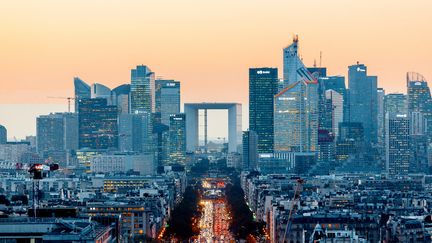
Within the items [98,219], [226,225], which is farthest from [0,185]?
[98,219]

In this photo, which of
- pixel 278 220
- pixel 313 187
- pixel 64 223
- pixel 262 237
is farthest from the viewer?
pixel 313 187

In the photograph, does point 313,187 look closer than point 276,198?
No

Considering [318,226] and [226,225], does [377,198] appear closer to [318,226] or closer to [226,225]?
[226,225]

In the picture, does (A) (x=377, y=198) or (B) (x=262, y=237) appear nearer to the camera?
(B) (x=262, y=237)

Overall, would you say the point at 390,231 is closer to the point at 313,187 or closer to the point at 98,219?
the point at 98,219

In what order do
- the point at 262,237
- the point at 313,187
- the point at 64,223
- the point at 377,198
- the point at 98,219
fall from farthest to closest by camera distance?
1. the point at 313,187
2. the point at 377,198
3. the point at 262,237
4. the point at 98,219
5. the point at 64,223

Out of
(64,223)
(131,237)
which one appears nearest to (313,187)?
(131,237)

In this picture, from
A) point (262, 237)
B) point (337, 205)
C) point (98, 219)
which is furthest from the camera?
point (337, 205)

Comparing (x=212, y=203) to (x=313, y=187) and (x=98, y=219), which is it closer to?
(x=313, y=187)

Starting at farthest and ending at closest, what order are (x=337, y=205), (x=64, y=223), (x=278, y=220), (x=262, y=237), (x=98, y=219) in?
1. (x=337, y=205)
2. (x=262, y=237)
3. (x=278, y=220)
4. (x=98, y=219)
5. (x=64, y=223)
